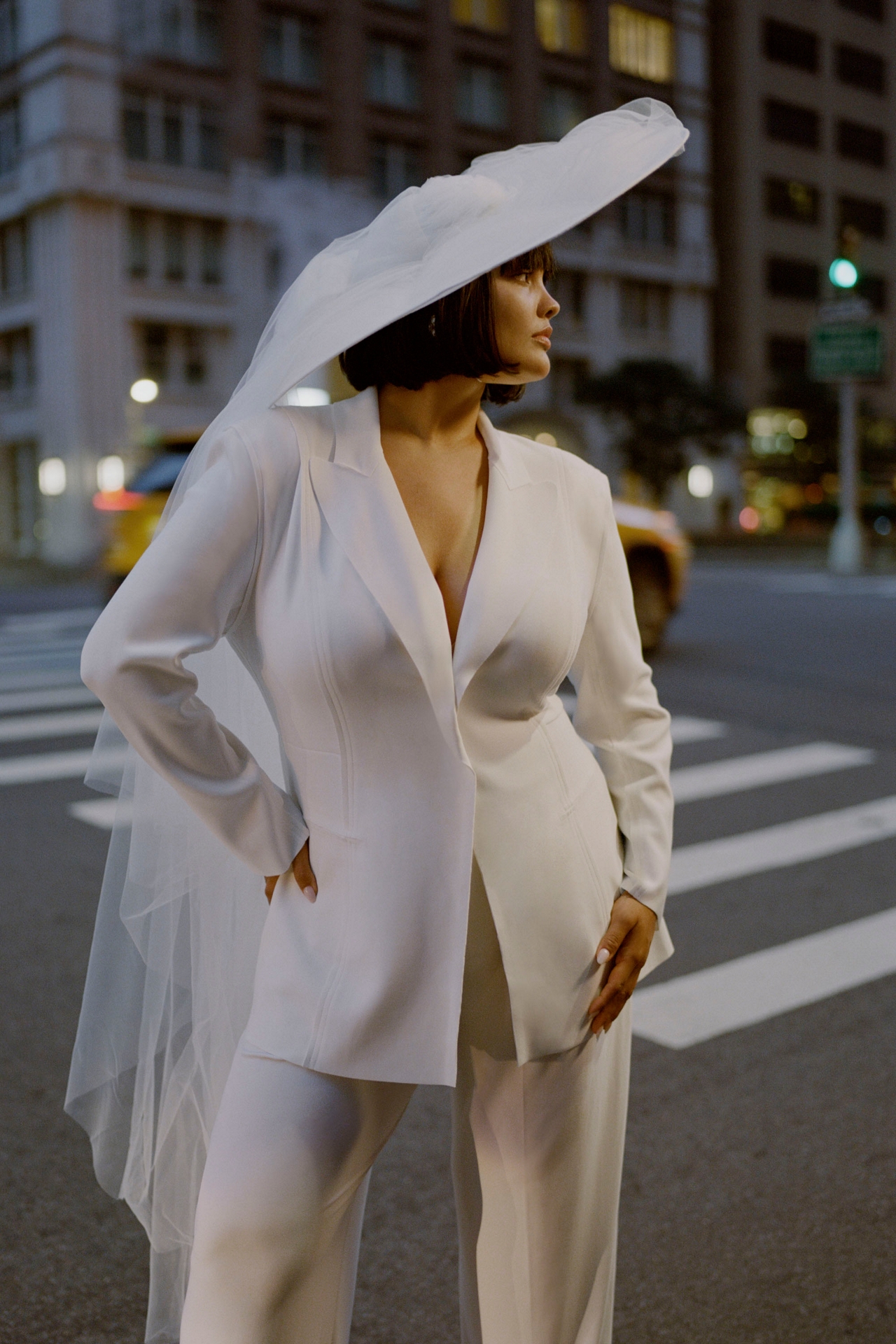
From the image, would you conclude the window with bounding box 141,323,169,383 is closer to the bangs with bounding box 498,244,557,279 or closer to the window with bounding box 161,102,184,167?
the window with bounding box 161,102,184,167

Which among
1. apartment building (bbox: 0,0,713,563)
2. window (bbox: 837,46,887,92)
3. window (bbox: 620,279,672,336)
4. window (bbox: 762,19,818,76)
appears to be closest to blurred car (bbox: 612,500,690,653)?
apartment building (bbox: 0,0,713,563)

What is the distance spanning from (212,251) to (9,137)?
22.8 feet

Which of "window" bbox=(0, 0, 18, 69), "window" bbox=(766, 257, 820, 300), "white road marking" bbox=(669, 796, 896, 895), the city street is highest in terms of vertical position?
"window" bbox=(0, 0, 18, 69)

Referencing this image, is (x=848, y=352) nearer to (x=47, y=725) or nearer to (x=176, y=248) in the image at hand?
(x=47, y=725)

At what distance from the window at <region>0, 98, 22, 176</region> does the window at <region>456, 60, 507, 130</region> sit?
49.4 feet

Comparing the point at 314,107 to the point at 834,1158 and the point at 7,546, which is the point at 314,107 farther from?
the point at 834,1158

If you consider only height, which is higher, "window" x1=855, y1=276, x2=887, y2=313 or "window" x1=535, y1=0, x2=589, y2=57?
"window" x1=535, y1=0, x2=589, y2=57

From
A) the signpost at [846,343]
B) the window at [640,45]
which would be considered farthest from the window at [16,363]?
the signpost at [846,343]

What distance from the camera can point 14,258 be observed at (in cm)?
4353

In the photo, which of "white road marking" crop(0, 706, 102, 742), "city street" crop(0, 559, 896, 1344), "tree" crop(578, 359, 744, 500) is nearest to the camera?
"city street" crop(0, 559, 896, 1344)

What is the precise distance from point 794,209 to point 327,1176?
66.6m

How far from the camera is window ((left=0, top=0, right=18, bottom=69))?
42.2 m

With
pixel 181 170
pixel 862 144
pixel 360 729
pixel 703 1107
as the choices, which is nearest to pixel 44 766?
pixel 703 1107

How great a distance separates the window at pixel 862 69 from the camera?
64.9 metres
